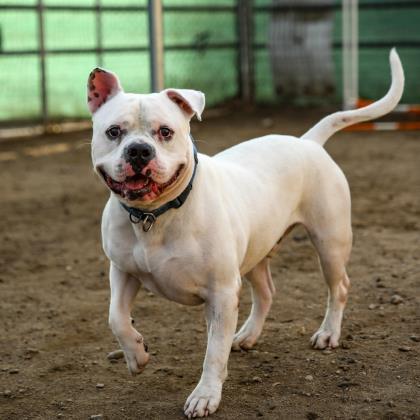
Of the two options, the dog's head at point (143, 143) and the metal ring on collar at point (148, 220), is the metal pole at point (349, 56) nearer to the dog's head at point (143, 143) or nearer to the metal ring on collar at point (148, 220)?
the dog's head at point (143, 143)

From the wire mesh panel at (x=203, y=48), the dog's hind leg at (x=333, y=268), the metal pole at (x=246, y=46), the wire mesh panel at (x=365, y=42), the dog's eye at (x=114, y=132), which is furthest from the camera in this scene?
the metal pole at (x=246, y=46)

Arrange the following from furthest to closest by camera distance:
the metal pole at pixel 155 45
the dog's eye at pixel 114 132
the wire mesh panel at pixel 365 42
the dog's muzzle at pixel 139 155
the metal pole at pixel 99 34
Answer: the wire mesh panel at pixel 365 42
the metal pole at pixel 99 34
the metal pole at pixel 155 45
the dog's eye at pixel 114 132
the dog's muzzle at pixel 139 155

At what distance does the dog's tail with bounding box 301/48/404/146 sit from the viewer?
462 centimetres

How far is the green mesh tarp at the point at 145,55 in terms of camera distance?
13328mm

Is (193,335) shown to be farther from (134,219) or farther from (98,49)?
(98,49)

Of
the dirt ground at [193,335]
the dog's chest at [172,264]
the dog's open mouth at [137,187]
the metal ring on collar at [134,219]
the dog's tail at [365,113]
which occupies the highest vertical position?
the dog's tail at [365,113]

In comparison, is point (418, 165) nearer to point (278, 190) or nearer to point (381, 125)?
point (381, 125)

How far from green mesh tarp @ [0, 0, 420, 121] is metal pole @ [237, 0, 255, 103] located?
0.34ft

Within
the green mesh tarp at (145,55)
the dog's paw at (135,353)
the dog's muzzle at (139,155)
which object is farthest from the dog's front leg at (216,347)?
the green mesh tarp at (145,55)

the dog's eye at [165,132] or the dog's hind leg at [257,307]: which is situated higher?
the dog's eye at [165,132]

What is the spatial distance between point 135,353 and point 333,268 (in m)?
1.14

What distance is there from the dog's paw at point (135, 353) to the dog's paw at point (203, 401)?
0.28 metres

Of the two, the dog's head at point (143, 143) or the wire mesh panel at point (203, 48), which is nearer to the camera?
the dog's head at point (143, 143)

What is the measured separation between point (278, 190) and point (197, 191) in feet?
2.16
